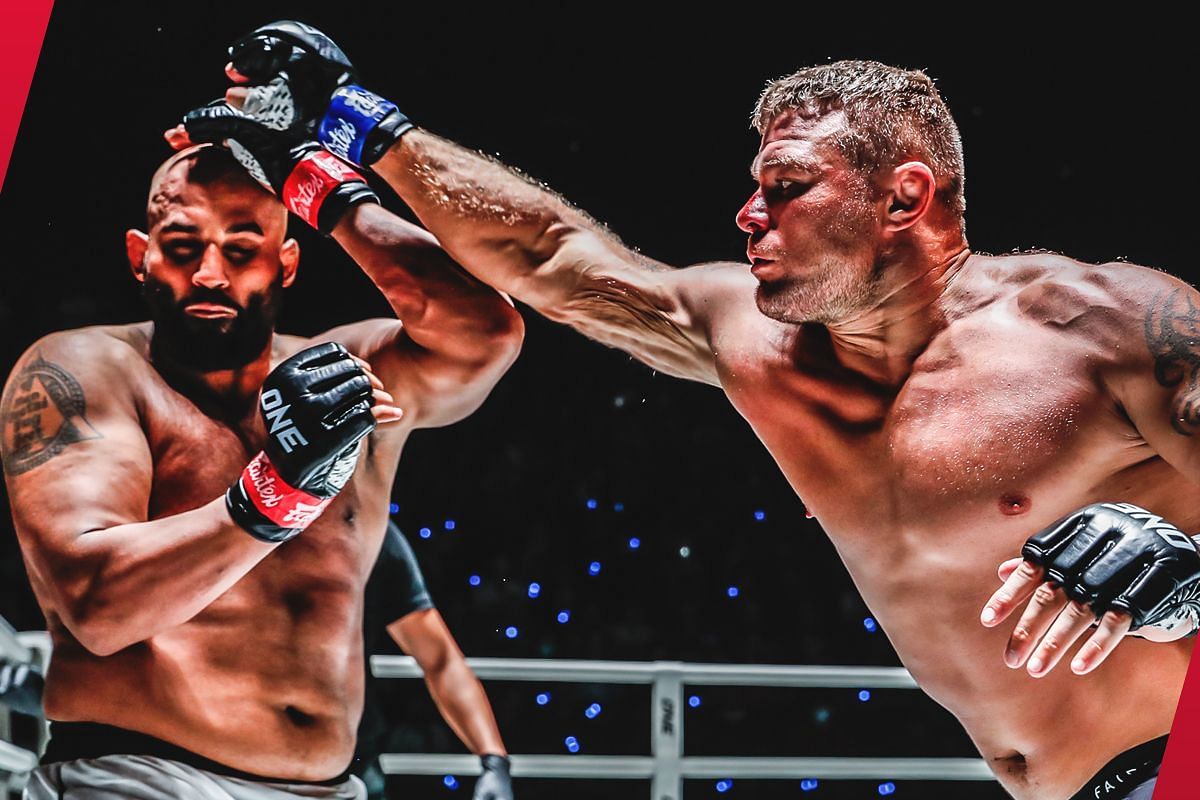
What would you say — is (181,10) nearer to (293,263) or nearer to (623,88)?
(293,263)

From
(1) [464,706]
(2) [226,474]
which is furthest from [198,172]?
(1) [464,706]

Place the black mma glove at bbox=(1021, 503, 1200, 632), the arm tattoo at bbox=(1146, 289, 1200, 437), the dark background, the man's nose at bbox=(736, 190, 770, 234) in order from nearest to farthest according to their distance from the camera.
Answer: the black mma glove at bbox=(1021, 503, 1200, 632) → the arm tattoo at bbox=(1146, 289, 1200, 437) → the man's nose at bbox=(736, 190, 770, 234) → the dark background

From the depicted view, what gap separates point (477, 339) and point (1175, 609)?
125 cm

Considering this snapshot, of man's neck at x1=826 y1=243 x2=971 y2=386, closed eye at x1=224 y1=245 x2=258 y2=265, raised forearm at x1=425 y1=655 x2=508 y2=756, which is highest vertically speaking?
closed eye at x1=224 y1=245 x2=258 y2=265

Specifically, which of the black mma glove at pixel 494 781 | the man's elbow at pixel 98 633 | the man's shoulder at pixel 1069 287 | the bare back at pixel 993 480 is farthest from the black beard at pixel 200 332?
the man's shoulder at pixel 1069 287

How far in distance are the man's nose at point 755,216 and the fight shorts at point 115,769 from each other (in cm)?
131

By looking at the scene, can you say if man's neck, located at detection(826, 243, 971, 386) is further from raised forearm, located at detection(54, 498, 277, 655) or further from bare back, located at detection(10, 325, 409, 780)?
raised forearm, located at detection(54, 498, 277, 655)

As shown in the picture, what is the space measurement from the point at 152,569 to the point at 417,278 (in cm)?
68

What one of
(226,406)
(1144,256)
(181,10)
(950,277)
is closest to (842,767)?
(950,277)

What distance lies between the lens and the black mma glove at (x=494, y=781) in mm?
2396

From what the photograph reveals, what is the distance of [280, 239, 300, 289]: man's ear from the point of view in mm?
2395

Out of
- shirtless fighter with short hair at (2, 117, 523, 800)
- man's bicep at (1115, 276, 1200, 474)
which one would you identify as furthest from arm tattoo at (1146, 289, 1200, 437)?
shirtless fighter with short hair at (2, 117, 523, 800)

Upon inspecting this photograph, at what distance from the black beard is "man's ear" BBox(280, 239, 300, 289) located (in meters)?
0.06

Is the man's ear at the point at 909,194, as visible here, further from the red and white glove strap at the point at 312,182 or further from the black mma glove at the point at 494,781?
the black mma glove at the point at 494,781
